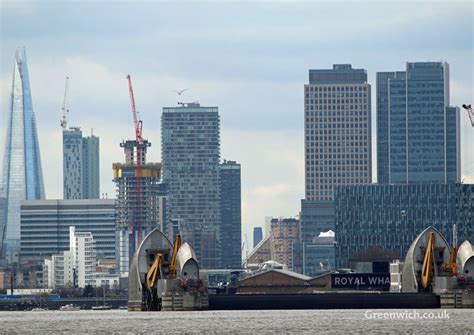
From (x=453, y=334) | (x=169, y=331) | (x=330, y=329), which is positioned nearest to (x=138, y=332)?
(x=169, y=331)

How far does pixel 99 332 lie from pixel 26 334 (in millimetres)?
7078

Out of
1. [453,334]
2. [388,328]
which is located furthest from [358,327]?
[453,334]

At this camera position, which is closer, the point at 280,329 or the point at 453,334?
the point at 453,334

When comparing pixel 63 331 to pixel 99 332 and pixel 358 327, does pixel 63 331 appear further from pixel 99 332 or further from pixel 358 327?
pixel 358 327

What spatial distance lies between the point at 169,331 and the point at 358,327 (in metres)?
19.0

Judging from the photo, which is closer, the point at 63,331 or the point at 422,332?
the point at 422,332

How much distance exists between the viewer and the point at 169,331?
191 m

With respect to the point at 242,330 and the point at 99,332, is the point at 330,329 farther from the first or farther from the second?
the point at 99,332

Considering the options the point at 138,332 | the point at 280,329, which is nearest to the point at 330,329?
the point at 280,329

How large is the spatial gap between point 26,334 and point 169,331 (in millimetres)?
14354

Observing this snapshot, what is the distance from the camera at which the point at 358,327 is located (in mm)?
195875

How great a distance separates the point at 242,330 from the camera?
190250 millimetres

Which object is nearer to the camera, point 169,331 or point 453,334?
point 453,334

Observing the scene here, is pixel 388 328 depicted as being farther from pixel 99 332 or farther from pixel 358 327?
pixel 99 332
